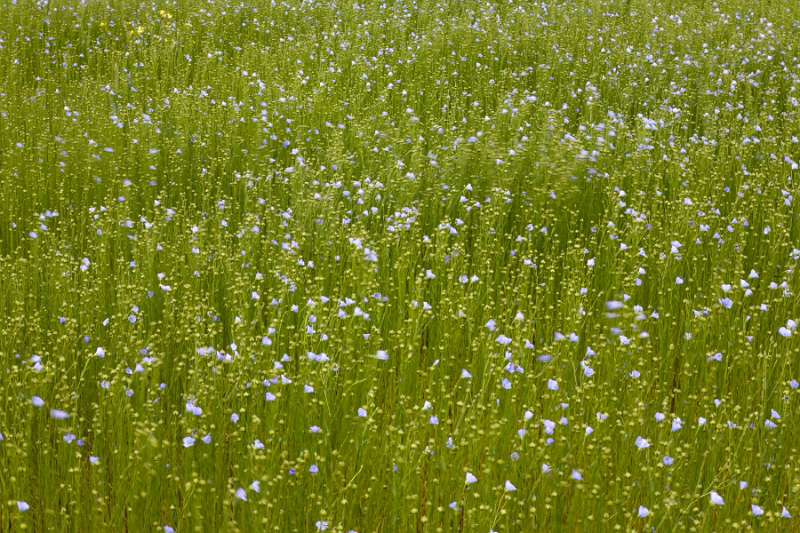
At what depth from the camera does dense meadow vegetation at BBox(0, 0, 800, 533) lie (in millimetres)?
3078

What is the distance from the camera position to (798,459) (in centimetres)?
323

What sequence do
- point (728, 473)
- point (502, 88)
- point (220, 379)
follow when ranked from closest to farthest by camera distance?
point (728, 473) → point (220, 379) → point (502, 88)

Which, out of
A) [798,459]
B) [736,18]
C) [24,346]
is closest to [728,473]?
[798,459]

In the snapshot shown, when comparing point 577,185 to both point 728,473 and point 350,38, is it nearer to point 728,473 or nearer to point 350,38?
point 728,473

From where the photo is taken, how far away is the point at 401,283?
4.26 metres

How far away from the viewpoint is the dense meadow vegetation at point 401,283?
3078 millimetres

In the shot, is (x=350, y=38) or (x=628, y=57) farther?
(x=350, y=38)

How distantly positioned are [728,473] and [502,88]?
16.4ft

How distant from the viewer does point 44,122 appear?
6711mm

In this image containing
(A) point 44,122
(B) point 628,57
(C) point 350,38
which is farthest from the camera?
(C) point 350,38

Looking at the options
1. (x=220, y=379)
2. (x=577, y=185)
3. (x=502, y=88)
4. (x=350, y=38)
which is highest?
(x=350, y=38)

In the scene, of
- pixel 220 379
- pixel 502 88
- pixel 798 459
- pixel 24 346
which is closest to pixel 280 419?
pixel 220 379

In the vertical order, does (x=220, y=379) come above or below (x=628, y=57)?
below

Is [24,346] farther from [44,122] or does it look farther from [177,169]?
[44,122]
